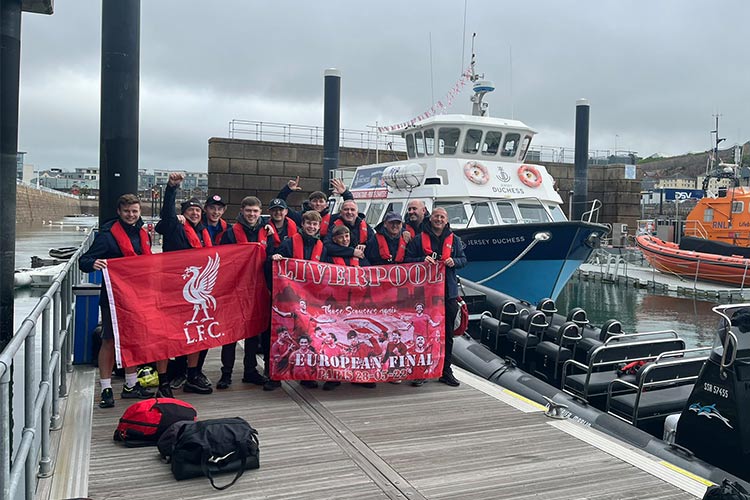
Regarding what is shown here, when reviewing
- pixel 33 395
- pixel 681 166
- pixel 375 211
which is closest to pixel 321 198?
pixel 33 395

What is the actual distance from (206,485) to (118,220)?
2.42m

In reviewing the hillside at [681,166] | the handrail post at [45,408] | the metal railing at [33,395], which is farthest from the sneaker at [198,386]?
the hillside at [681,166]

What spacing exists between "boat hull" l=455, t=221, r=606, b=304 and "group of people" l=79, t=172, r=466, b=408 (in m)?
7.25

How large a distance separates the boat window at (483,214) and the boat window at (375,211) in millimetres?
2368

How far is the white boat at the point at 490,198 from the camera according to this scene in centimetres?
1342

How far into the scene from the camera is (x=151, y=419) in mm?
4266

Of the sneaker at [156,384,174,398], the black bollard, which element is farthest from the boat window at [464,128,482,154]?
the black bollard

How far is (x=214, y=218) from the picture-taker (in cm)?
607

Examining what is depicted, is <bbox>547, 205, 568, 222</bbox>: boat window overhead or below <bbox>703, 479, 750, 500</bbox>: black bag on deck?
overhead

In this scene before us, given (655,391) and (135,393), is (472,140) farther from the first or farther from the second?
(135,393)

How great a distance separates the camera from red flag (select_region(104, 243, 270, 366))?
5.05 metres

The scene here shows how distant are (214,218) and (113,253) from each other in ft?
3.82

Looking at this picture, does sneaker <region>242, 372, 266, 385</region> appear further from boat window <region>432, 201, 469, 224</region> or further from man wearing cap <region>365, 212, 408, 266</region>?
boat window <region>432, 201, 469, 224</region>

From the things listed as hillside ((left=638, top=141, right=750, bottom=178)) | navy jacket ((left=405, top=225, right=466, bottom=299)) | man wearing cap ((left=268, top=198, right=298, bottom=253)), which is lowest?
navy jacket ((left=405, top=225, right=466, bottom=299))
